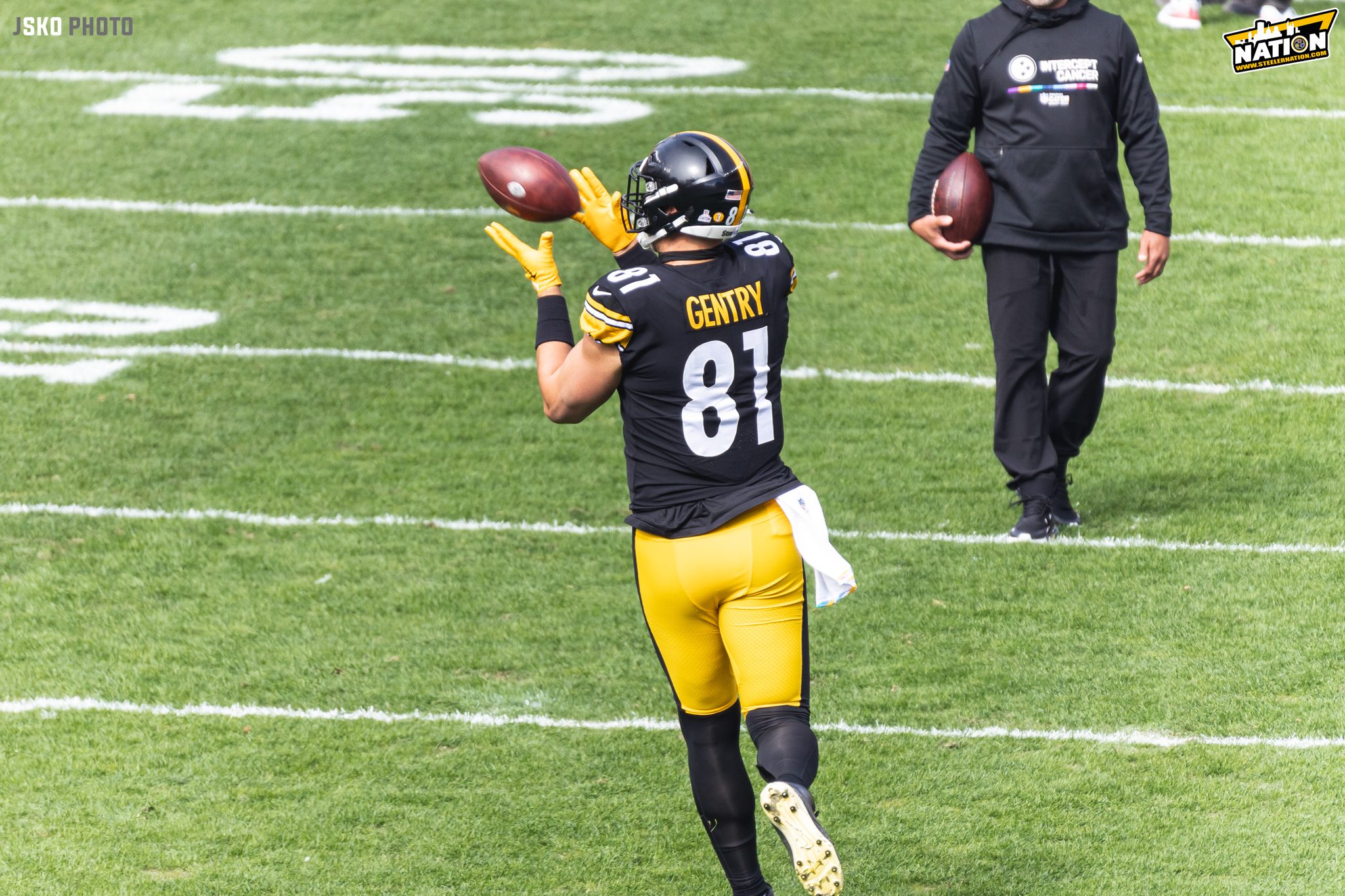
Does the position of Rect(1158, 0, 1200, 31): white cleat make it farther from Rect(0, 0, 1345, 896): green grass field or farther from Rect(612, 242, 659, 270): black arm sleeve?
Rect(612, 242, 659, 270): black arm sleeve

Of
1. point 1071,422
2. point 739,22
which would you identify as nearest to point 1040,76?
point 1071,422

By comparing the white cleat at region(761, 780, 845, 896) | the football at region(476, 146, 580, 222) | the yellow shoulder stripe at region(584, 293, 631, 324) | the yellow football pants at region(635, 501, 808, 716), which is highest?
the football at region(476, 146, 580, 222)

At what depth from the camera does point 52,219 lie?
11023 millimetres

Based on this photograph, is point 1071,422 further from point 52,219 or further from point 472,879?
point 52,219

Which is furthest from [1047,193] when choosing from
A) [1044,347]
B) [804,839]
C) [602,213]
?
[804,839]

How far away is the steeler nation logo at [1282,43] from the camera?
41.9 ft

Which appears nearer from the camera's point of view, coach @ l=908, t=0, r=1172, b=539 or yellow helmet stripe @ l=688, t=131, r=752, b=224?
yellow helmet stripe @ l=688, t=131, r=752, b=224

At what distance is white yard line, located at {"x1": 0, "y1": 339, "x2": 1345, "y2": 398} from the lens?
8.50 metres

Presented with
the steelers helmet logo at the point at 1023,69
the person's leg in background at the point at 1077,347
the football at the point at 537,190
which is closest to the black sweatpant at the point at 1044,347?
the person's leg in background at the point at 1077,347

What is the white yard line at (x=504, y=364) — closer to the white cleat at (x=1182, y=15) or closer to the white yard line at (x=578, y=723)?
the white yard line at (x=578, y=723)

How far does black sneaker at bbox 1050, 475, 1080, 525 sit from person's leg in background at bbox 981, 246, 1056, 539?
0.07 metres

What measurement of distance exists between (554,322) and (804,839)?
1471mm

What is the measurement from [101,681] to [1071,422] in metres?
4.01

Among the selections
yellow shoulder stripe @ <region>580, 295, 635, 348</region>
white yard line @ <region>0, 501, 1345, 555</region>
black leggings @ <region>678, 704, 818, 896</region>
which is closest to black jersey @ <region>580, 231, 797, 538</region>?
yellow shoulder stripe @ <region>580, 295, 635, 348</region>
